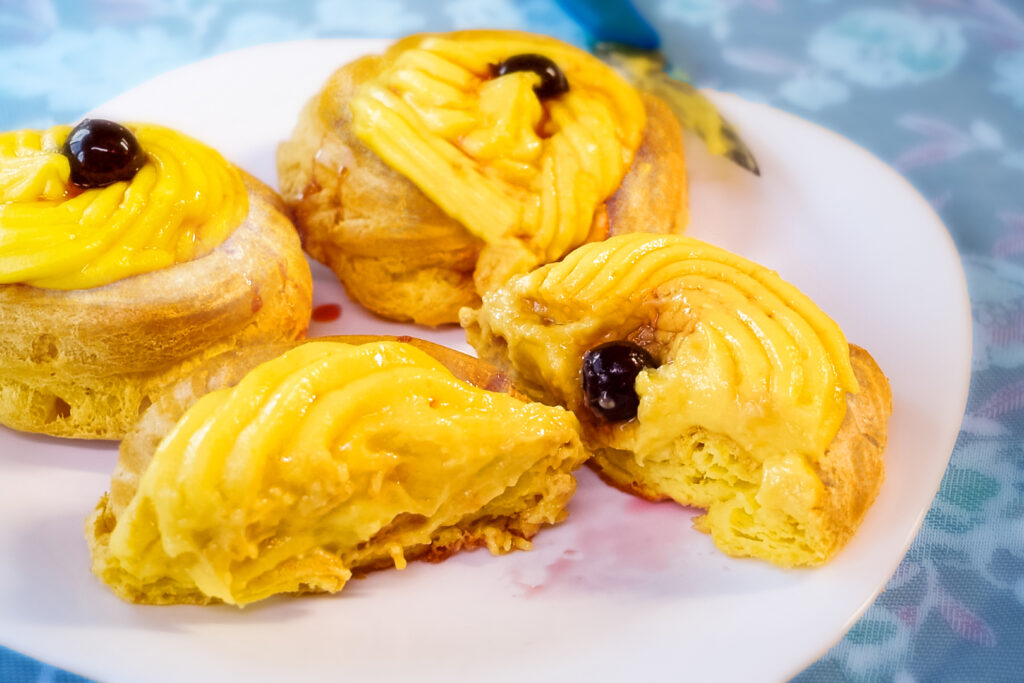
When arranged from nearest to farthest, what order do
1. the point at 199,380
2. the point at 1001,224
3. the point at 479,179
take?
the point at 199,380
the point at 479,179
the point at 1001,224

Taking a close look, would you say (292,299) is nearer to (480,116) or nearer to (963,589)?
(480,116)

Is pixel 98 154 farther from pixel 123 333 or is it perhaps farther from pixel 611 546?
pixel 611 546

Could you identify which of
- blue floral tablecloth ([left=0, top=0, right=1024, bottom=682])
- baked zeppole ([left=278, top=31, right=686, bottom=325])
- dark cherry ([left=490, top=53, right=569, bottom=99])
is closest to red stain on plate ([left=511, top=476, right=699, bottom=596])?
baked zeppole ([left=278, top=31, right=686, bottom=325])

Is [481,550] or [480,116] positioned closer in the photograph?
[481,550]

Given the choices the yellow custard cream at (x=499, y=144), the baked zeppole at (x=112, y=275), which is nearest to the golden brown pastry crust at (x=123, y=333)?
the baked zeppole at (x=112, y=275)

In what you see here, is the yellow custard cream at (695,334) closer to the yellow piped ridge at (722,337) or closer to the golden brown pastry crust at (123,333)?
the yellow piped ridge at (722,337)

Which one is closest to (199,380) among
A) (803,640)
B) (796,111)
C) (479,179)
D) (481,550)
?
(481,550)
